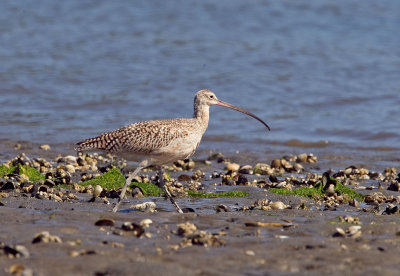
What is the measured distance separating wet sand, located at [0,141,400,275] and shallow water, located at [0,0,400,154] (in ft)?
27.0

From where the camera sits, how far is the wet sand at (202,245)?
21.7 ft

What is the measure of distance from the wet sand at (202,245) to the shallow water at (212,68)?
824 centimetres

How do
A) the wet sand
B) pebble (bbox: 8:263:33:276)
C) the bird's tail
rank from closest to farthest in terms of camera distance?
pebble (bbox: 8:263:33:276)
the wet sand
the bird's tail

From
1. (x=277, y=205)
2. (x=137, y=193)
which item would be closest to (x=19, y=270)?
(x=277, y=205)

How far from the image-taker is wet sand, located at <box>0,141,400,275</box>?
663cm

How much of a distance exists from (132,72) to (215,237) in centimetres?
1650

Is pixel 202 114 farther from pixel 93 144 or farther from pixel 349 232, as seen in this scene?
pixel 349 232

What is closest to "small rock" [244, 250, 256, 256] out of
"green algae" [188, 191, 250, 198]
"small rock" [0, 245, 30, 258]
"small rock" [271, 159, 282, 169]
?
"small rock" [0, 245, 30, 258]

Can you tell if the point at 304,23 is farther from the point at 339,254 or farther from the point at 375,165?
the point at 339,254

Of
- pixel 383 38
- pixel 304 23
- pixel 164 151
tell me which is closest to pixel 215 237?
pixel 164 151

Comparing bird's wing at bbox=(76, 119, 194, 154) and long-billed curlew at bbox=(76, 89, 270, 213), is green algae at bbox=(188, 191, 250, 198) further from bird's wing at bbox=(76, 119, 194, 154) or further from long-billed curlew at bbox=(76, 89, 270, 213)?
bird's wing at bbox=(76, 119, 194, 154)

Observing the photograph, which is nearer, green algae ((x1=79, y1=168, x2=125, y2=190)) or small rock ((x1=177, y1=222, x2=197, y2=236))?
small rock ((x1=177, y1=222, x2=197, y2=236))

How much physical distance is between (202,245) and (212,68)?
17007 mm

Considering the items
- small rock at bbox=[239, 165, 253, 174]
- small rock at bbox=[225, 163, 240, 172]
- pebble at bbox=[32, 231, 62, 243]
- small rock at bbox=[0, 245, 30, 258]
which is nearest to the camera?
small rock at bbox=[0, 245, 30, 258]
